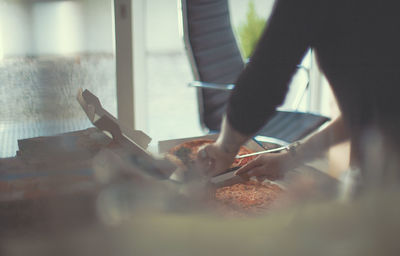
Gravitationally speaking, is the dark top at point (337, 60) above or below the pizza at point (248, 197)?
→ above

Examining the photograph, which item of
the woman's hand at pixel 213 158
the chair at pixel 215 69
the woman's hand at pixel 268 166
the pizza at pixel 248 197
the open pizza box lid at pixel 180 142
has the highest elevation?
the chair at pixel 215 69

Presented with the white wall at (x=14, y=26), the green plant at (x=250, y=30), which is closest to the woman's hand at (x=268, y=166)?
the green plant at (x=250, y=30)

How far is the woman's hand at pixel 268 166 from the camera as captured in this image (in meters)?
0.48

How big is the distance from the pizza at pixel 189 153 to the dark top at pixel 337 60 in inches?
1.8

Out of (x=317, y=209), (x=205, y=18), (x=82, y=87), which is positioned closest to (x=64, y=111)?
(x=82, y=87)

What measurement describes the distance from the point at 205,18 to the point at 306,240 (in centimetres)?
29

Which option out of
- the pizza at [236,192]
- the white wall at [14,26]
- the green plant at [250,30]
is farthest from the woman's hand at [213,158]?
the white wall at [14,26]

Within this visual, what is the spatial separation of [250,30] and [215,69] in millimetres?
103

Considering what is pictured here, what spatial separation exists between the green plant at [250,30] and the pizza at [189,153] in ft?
0.39

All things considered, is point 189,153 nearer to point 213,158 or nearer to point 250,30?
point 213,158

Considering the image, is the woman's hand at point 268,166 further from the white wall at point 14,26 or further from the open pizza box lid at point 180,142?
the white wall at point 14,26

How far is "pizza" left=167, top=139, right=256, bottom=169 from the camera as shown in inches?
18.0

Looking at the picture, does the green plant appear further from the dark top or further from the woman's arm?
the woman's arm

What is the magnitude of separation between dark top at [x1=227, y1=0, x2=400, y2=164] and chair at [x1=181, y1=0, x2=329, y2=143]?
0.9 inches
